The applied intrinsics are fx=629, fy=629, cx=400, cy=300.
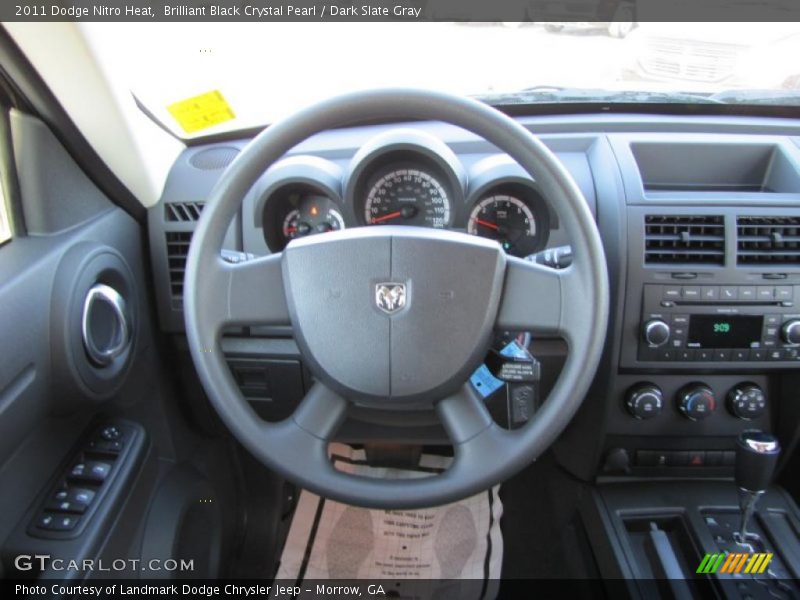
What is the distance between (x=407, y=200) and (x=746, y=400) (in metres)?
0.93

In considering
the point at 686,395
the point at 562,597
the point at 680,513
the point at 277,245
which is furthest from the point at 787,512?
the point at 277,245

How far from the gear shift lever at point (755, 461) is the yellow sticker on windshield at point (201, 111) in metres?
1.41

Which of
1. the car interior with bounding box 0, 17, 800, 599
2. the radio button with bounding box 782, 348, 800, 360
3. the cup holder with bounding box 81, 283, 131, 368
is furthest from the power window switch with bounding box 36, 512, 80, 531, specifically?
the radio button with bounding box 782, 348, 800, 360

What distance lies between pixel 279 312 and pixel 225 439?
928mm

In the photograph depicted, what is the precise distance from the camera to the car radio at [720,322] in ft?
4.51

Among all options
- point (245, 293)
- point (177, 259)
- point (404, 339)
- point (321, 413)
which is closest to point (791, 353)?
point (404, 339)

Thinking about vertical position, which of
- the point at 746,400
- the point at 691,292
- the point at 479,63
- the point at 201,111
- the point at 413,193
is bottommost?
the point at 746,400

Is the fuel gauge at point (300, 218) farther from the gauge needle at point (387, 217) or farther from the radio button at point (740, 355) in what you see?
the radio button at point (740, 355)

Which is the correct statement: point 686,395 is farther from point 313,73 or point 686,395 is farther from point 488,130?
point 313,73

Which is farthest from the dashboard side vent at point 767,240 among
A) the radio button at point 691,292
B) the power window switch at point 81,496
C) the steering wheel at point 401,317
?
the power window switch at point 81,496

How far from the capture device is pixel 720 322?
1395mm

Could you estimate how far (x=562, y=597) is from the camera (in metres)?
1.77

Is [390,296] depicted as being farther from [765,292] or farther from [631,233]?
[765,292]

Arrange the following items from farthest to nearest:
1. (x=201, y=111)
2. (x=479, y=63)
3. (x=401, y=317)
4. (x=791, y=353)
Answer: (x=479, y=63) < (x=201, y=111) < (x=791, y=353) < (x=401, y=317)
